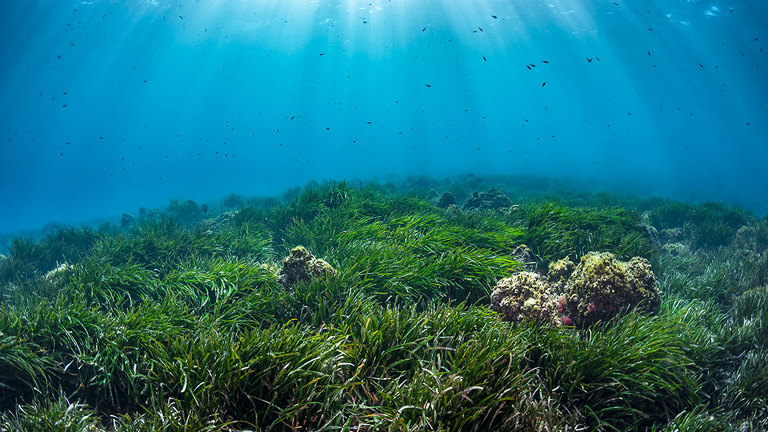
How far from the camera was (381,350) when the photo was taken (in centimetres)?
312

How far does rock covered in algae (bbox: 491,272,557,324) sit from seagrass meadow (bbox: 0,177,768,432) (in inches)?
→ 11.1

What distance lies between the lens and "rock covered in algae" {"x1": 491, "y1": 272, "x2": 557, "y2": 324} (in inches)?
148

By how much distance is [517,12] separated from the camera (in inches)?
1642

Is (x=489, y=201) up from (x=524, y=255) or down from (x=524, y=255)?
down

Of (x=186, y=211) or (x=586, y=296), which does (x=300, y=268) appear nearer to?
(x=586, y=296)

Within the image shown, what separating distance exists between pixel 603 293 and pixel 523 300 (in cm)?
103

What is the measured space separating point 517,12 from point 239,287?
50325 mm

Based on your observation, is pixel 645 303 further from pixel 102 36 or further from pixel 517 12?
pixel 102 36

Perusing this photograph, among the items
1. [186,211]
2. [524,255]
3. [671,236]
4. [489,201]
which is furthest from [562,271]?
[186,211]

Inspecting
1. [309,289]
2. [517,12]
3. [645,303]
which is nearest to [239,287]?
[309,289]

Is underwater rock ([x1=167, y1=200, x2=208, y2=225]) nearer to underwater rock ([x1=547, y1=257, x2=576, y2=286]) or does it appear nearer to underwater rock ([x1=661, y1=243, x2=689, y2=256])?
underwater rock ([x1=547, y1=257, x2=576, y2=286])

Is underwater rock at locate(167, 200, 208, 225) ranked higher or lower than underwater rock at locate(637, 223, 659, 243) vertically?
lower

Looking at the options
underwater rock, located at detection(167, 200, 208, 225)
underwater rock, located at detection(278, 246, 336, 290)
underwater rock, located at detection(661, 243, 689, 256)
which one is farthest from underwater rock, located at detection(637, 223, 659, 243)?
underwater rock, located at detection(167, 200, 208, 225)

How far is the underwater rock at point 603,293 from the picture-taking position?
158 inches
